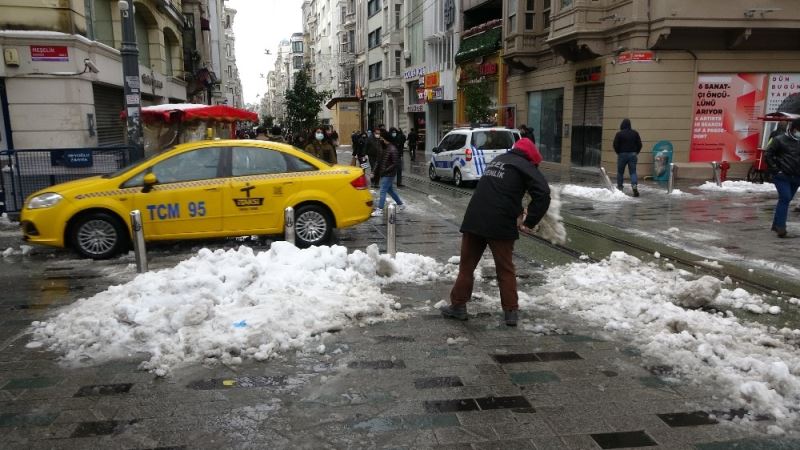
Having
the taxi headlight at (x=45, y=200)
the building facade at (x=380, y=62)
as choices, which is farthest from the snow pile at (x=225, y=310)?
the building facade at (x=380, y=62)

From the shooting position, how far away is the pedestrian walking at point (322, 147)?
1419 centimetres

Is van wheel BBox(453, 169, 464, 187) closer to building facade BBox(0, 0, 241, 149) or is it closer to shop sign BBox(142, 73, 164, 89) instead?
building facade BBox(0, 0, 241, 149)

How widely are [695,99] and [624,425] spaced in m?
17.1

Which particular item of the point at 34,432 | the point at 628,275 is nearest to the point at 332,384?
the point at 34,432

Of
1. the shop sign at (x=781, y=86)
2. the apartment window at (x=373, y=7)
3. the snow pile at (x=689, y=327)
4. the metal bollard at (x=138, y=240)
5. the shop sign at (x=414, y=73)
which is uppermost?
the apartment window at (x=373, y=7)

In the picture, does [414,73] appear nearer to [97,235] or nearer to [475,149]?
[475,149]

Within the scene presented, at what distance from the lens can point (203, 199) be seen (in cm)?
816

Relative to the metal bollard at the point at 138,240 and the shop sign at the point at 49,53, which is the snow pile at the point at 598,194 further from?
the shop sign at the point at 49,53

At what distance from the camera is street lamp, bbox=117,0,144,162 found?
10750 mm

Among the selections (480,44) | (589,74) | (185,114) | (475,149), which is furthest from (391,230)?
(480,44)

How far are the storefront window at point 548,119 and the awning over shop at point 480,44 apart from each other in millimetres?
3618

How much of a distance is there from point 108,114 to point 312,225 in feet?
40.5

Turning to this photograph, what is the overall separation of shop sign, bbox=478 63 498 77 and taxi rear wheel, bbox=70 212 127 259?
23.0 m

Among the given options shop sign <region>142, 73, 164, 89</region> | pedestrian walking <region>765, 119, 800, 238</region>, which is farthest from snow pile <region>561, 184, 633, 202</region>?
shop sign <region>142, 73, 164, 89</region>
